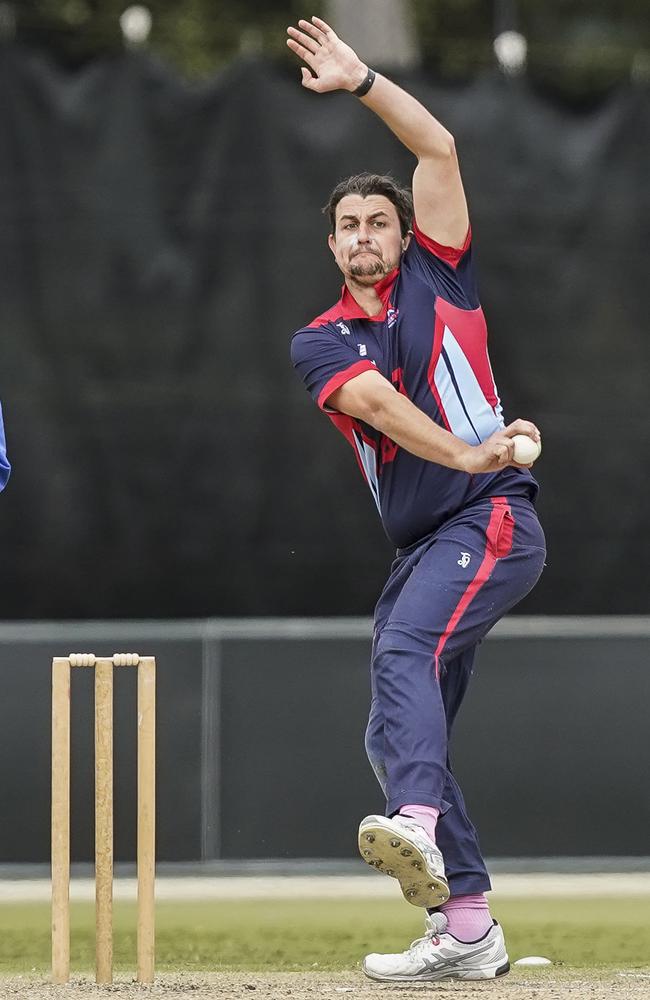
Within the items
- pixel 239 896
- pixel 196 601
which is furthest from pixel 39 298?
pixel 239 896

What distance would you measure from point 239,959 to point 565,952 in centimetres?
92

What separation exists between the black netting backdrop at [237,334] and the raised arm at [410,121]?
80.1 inches

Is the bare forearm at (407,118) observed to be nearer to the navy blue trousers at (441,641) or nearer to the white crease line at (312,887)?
the navy blue trousers at (441,641)

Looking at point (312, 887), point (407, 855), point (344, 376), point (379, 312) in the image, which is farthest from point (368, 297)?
point (312, 887)

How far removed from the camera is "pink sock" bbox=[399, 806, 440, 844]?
12.9 feet

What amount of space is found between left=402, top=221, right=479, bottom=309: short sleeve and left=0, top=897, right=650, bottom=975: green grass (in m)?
1.79

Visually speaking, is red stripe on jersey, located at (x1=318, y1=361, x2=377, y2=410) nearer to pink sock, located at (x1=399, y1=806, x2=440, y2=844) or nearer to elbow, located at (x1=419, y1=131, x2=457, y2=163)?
elbow, located at (x1=419, y1=131, x2=457, y2=163)

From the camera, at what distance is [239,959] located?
5055mm

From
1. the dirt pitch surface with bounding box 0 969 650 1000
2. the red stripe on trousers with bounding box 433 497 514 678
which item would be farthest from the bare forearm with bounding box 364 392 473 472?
the dirt pitch surface with bounding box 0 969 650 1000

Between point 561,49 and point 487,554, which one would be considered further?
point 561,49

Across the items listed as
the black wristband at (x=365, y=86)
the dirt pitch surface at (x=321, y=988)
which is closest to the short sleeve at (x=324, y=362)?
the black wristband at (x=365, y=86)

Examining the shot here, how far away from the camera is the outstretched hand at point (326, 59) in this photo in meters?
4.20

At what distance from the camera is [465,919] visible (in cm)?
442

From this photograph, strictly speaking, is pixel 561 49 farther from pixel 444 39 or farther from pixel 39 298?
pixel 39 298
